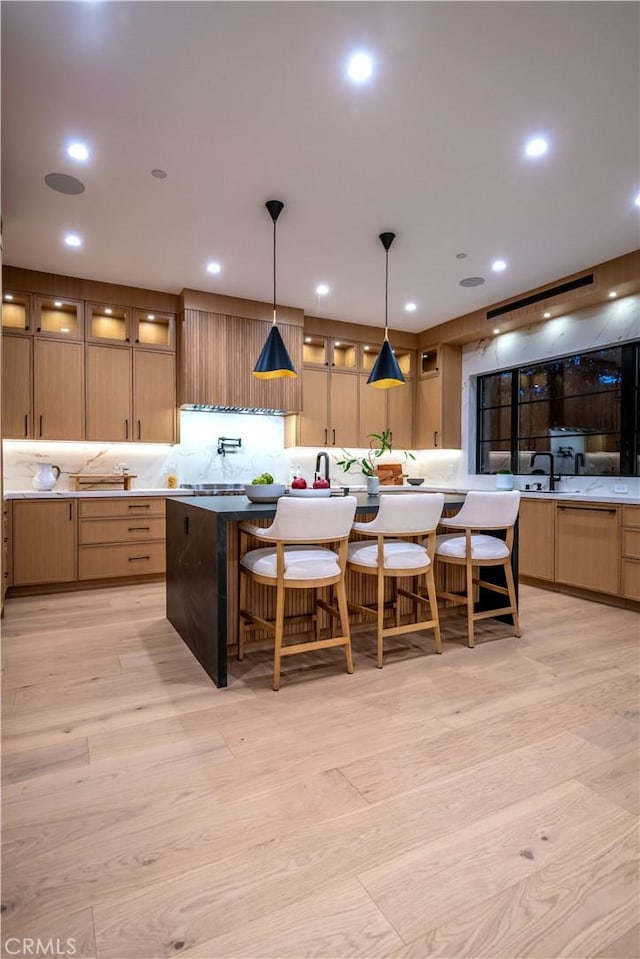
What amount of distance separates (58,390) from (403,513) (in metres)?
3.63

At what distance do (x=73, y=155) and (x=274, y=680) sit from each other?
10.3 ft

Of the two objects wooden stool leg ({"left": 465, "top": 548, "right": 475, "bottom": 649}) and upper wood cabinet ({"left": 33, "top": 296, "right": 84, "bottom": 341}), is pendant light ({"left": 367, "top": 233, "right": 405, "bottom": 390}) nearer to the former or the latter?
wooden stool leg ({"left": 465, "top": 548, "right": 475, "bottom": 649})

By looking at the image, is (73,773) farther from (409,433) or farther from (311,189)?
(409,433)

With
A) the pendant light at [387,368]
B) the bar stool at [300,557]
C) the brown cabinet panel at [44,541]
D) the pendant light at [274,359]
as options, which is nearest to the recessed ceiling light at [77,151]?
the pendant light at [274,359]

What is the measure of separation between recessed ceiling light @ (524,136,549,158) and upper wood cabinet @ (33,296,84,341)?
402 cm

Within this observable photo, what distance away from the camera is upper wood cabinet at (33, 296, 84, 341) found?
15.0 ft

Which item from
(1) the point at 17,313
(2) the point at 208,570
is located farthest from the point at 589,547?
(1) the point at 17,313

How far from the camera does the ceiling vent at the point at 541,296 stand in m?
4.44

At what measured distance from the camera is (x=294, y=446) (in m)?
5.91

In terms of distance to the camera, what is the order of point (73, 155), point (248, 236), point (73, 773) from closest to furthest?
point (73, 773) < point (73, 155) < point (248, 236)

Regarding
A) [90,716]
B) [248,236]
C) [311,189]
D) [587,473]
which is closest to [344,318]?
[248,236]

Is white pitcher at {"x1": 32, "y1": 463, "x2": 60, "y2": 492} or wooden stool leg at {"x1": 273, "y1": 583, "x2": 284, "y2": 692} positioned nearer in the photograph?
wooden stool leg at {"x1": 273, "y1": 583, "x2": 284, "y2": 692}

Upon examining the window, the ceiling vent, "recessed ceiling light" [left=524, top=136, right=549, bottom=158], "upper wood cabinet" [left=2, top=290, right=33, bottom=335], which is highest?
"recessed ceiling light" [left=524, top=136, right=549, bottom=158]

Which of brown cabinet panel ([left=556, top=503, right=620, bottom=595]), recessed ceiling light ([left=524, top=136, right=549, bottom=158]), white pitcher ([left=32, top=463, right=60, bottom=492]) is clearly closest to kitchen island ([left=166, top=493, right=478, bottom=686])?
brown cabinet panel ([left=556, top=503, right=620, bottom=595])
